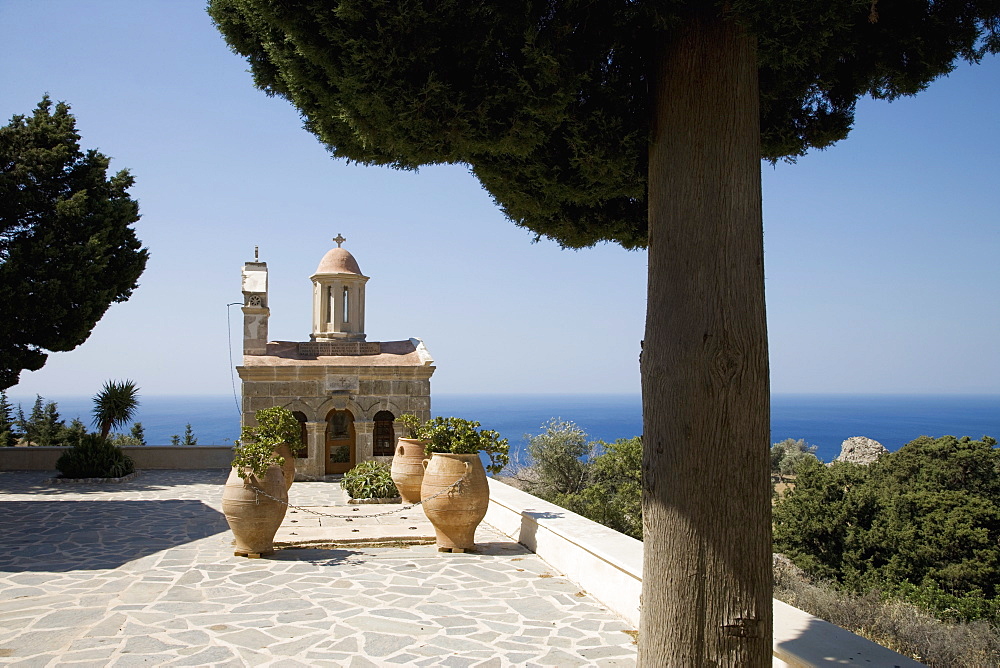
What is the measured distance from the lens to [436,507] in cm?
846

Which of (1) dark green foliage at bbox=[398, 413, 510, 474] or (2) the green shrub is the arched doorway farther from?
(1) dark green foliage at bbox=[398, 413, 510, 474]

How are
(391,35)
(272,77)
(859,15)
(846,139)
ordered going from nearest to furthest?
(391,35)
(859,15)
(846,139)
(272,77)

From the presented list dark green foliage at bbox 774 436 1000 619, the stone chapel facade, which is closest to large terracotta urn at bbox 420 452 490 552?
the stone chapel facade

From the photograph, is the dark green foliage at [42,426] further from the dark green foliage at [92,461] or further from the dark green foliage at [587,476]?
the dark green foliage at [587,476]

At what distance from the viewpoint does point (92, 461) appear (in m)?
16.8

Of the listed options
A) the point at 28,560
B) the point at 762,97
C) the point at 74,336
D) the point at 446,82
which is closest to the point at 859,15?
the point at 762,97

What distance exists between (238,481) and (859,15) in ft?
24.9

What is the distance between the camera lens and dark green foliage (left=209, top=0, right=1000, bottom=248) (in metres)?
3.59

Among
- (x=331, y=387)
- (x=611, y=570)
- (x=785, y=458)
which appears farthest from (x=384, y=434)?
(x=785, y=458)

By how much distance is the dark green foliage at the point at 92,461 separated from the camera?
16719 mm

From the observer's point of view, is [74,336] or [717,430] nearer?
[717,430]

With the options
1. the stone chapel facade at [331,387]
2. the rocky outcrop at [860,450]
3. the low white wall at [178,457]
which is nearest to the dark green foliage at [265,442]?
the stone chapel facade at [331,387]

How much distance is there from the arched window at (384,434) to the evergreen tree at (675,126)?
14057 mm

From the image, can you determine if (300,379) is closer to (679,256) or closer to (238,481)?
(238,481)
